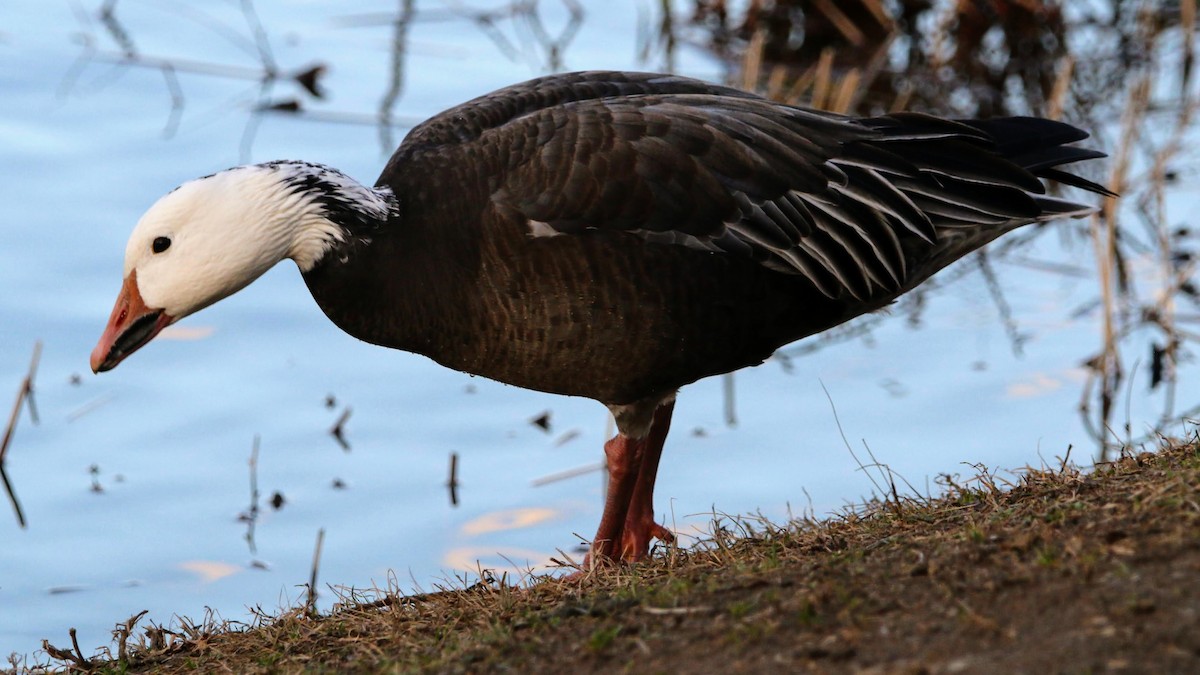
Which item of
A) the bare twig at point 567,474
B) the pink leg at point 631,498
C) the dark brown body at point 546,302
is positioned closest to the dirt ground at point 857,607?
the pink leg at point 631,498

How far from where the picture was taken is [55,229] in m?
10.3

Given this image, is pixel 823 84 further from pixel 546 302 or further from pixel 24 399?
pixel 546 302

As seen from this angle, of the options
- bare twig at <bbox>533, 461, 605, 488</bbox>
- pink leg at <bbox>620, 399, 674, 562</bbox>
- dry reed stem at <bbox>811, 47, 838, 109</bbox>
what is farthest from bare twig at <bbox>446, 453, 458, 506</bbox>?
dry reed stem at <bbox>811, 47, 838, 109</bbox>

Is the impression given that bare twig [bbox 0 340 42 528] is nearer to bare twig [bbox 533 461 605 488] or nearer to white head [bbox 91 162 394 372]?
bare twig [bbox 533 461 605 488]

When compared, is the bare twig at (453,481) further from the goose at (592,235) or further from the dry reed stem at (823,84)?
the dry reed stem at (823,84)

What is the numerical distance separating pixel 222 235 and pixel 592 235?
4.22 feet

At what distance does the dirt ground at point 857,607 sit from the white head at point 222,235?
3.71 ft

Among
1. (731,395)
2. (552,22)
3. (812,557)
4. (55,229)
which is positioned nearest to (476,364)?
(812,557)

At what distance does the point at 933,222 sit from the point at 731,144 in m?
0.93

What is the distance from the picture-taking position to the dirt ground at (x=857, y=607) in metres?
3.98

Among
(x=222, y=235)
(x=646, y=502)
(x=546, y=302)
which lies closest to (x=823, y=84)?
(x=646, y=502)

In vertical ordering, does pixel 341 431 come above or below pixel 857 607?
above

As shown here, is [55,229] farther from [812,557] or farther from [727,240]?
[812,557]

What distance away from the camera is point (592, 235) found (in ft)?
18.5
